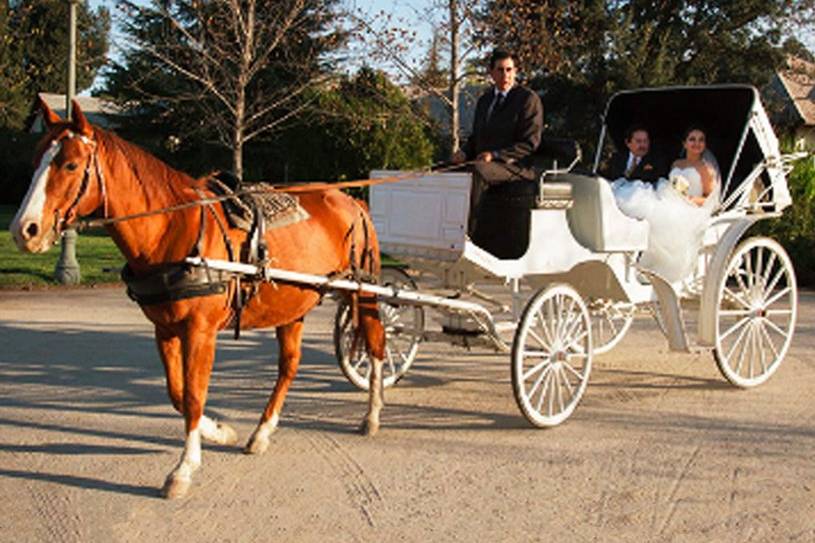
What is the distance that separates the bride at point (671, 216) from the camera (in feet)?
26.1

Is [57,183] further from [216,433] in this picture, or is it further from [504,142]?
[504,142]

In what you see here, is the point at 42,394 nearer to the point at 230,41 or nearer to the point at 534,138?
the point at 534,138

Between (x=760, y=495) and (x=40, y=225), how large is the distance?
4.07 m

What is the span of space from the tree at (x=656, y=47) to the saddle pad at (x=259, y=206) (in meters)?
18.4

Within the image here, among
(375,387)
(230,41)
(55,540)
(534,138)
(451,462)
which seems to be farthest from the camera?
(230,41)

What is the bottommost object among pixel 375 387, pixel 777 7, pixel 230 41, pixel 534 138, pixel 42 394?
pixel 42 394

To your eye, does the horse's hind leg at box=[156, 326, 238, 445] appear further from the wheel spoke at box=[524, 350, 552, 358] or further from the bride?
the bride

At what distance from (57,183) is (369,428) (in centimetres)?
271

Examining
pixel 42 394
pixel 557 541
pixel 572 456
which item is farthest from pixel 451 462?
pixel 42 394

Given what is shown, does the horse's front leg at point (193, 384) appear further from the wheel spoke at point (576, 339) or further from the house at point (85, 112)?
the house at point (85, 112)

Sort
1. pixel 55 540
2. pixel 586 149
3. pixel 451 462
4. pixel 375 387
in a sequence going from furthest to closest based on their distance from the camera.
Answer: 1. pixel 586 149
2. pixel 375 387
3. pixel 451 462
4. pixel 55 540

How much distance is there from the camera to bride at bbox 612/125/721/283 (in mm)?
7953

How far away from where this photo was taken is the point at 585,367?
6.94 metres

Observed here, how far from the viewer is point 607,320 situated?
972cm
